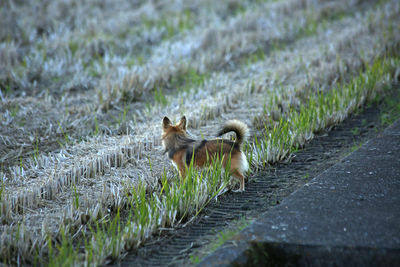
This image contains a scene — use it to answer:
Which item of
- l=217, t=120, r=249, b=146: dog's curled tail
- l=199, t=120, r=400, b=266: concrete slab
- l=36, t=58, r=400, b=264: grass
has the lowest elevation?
l=199, t=120, r=400, b=266: concrete slab

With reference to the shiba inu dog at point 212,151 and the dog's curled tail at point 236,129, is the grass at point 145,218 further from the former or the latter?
the dog's curled tail at point 236,129

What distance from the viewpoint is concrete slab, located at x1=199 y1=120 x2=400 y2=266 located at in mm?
2982

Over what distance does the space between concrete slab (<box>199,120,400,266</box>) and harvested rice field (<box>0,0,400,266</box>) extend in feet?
2.37

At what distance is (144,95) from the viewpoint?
7613 millimetres

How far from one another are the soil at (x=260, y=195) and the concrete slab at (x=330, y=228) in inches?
10.9

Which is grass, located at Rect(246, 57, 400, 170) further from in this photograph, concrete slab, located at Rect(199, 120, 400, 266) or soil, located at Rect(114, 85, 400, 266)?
concrete slab, located at Rect(199, 120, 400, 266)

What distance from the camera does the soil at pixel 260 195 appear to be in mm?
3285

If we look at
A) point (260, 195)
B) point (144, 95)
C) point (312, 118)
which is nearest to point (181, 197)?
point (260, 195)

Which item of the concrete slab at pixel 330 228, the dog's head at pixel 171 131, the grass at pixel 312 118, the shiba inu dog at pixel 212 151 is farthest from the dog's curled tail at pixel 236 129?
the concrete slab at pixel 330 228

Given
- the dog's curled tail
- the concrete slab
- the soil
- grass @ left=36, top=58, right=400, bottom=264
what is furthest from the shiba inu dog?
the concrete slab

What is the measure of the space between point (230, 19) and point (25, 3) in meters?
5.93

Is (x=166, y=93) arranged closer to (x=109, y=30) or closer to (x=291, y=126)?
(x=291, y=126)

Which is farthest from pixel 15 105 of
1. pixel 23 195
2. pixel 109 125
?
pixel 23 195

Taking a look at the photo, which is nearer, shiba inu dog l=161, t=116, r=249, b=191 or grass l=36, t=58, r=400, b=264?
grass l=36, t=58, r=400, b=264
